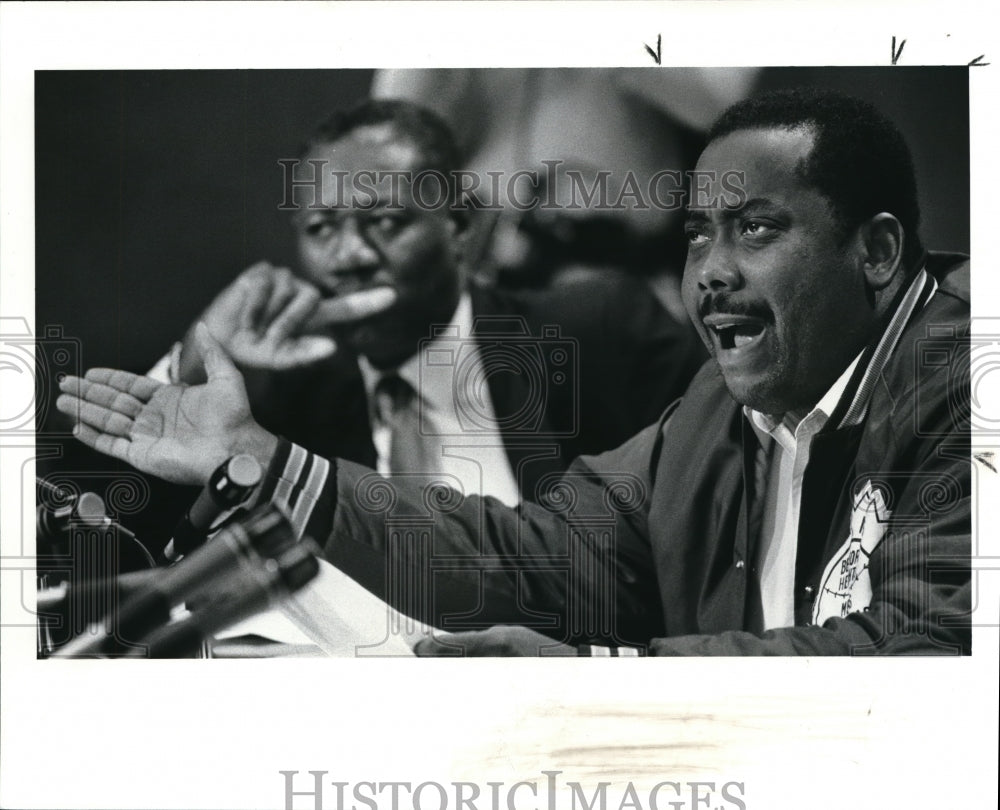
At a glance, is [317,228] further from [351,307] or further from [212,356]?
[212,356]

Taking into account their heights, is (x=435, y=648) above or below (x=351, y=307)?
below

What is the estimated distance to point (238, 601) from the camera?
366 centimetres

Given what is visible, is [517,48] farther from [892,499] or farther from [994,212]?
[892,499]

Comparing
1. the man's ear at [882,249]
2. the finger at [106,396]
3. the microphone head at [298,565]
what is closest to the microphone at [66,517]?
the finger at [106,396]

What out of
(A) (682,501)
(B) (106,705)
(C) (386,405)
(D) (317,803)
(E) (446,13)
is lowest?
(D) (317,803)

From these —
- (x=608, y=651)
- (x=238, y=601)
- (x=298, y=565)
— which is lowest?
(x=608, y=651)

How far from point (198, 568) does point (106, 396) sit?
1.85 feet

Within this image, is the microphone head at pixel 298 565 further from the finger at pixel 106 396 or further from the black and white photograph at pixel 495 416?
the finger at pixel 106 396

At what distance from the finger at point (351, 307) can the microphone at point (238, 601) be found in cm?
64

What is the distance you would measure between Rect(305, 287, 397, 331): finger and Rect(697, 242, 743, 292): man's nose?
34.8 inches

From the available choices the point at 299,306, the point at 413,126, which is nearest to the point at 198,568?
the point at 299,306

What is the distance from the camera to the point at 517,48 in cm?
358

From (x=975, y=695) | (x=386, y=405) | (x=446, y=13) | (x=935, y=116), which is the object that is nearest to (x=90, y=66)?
(x=446, y=13)

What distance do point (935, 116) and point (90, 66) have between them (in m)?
2.41
